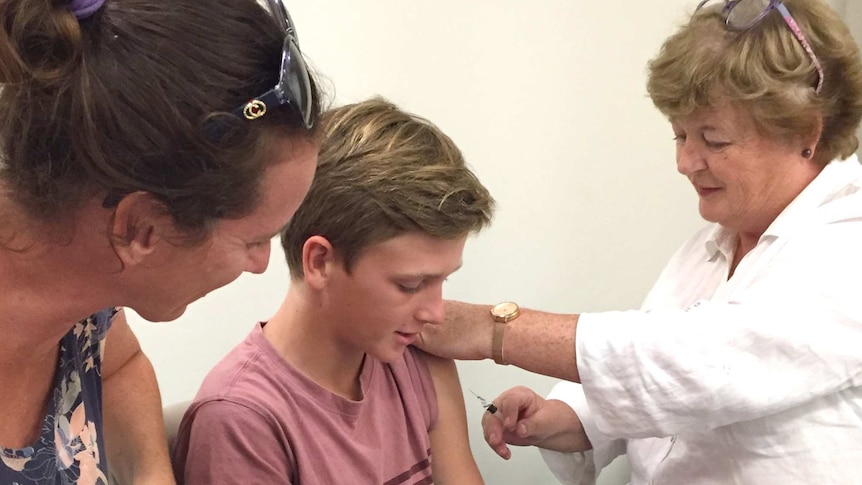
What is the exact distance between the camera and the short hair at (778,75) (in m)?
1.19

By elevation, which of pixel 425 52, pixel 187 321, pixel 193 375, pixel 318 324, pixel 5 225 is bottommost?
pixel 193 375

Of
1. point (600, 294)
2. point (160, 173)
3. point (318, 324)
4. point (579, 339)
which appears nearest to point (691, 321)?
point (579, 339)

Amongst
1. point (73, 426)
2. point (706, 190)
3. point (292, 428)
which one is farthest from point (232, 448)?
point (706, 190)

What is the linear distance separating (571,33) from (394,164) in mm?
722

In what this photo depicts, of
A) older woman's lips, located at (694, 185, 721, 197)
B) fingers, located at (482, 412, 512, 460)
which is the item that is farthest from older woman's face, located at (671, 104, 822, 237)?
fingers, located at (482, 412, 512, 460)

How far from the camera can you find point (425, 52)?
1472mm

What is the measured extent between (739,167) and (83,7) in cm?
95

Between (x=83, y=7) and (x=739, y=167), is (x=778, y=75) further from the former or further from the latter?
(x=83, y=7)

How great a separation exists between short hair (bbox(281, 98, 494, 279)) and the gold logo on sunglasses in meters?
0.36

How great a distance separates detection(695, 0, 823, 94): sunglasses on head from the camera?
1203 mm

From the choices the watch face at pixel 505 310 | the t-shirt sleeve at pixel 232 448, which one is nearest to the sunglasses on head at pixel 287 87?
the t-shirt sleeve at pixel 232 448

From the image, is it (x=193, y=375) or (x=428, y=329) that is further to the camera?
(x=193, y=375)

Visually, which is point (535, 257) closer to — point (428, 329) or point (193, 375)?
point (428, 329)

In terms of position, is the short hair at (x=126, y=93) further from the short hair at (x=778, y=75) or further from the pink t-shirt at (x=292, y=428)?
the short hair at (x=778, y=75)
